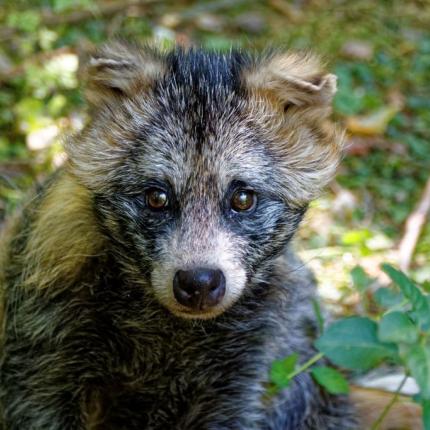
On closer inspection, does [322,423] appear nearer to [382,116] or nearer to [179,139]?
[179,139]

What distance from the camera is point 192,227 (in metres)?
3.59

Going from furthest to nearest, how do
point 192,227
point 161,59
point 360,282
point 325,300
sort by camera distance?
point 325,300, point 360,282, point 161,59, point 192,227

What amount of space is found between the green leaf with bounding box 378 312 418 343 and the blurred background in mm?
1900

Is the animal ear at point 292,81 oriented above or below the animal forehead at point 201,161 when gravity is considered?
above

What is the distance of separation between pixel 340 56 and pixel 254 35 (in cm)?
69

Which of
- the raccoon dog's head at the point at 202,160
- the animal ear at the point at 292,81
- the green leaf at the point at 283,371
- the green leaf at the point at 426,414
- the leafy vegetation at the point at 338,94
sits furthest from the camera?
the leafy vegetation at the point at 338,94

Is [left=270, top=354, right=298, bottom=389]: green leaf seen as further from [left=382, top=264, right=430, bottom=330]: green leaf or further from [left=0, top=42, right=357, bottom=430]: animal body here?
[left=382, top=264, right=430, bottom=330]: green leaf

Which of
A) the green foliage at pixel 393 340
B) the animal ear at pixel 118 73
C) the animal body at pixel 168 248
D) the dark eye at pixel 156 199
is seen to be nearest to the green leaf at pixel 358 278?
the animal body at pixel 168 248

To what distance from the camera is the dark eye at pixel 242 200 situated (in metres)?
3.72

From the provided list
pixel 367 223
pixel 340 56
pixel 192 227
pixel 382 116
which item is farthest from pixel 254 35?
pixel 192 227

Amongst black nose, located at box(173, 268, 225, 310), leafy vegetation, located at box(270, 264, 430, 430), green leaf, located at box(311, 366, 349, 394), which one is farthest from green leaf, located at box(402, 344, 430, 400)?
black nose, located at box(173, 268, 225, 310)

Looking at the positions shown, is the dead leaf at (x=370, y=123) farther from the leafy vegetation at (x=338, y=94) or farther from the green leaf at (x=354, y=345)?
the green leaf at (x=354, y=345)

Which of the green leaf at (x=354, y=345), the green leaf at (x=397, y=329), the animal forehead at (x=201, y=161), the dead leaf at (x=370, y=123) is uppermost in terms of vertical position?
the animal forehead at (x=201, y=161)

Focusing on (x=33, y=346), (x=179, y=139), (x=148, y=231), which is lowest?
(x=33, y=346)
